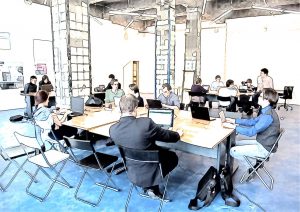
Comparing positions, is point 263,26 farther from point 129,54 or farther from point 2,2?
point 2,2

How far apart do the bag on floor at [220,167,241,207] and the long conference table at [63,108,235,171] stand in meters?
0.11

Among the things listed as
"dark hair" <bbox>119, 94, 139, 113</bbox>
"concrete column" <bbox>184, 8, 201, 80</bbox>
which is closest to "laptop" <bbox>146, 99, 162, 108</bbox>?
"dark hair" <bbox>119, 94, 139, 113</bbox>

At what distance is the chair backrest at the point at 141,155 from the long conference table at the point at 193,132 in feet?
1.69

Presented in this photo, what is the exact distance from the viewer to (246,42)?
11.0 m

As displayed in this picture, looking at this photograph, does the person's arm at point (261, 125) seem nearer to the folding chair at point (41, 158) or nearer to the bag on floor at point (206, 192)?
the bag on floor at point (206, 192)

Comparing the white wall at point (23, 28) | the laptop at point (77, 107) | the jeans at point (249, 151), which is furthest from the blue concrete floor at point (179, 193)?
the white wall at point (23, 28)

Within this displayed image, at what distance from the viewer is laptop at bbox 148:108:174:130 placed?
331 centimetres

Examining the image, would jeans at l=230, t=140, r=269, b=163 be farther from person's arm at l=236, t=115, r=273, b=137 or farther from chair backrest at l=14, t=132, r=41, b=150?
chair backrest at l=14, t=132, r=41, b=150

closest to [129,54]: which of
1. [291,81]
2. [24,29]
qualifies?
[24,29]

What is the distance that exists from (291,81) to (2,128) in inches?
411

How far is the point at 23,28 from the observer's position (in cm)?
878

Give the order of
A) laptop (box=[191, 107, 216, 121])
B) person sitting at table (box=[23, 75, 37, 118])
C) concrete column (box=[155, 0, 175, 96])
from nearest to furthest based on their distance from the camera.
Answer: laptop (box=[191, 107, 216, 121]) → person sitting at table (box=[23, 75, 37, 118]) → concrete column (box=[155, 0, 175, 96])

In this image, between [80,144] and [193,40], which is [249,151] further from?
[193,40]

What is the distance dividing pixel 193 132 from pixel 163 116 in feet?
1.50
